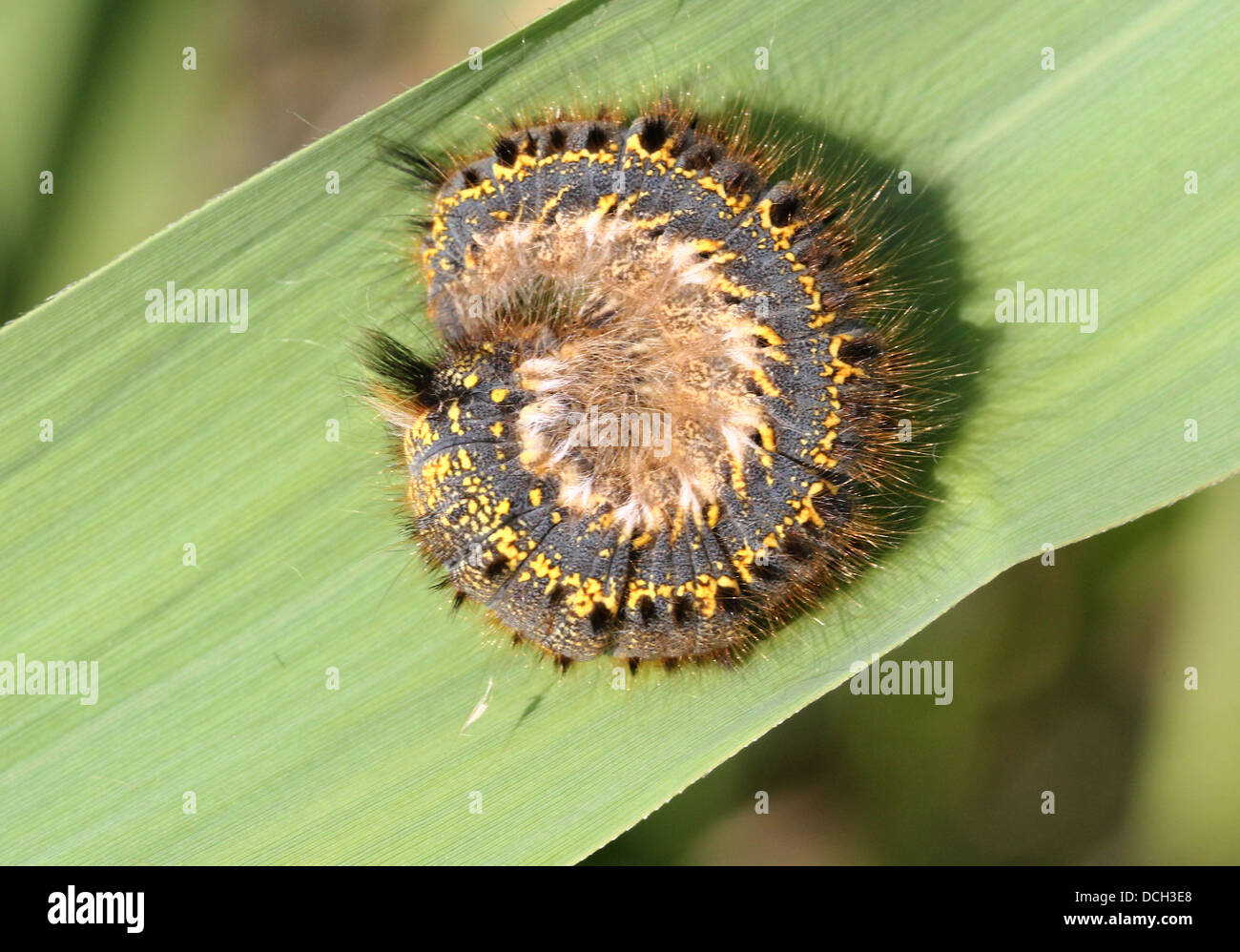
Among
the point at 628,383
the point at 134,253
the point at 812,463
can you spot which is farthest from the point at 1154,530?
the point at 134,253

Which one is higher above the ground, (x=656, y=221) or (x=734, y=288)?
(x=656, y=221)

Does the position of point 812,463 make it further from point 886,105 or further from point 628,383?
point 886,105

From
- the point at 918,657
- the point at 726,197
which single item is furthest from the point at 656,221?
the point at 918,657

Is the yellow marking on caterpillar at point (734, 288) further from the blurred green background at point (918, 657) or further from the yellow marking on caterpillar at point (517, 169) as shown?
the blurred green background at point (918, 657)

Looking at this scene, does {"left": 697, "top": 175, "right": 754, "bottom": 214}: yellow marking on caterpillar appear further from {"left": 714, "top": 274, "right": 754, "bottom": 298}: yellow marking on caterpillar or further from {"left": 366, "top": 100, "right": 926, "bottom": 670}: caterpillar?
{"left": 714, "top": 274, "right": 754, "bottom": 298}: yellow marking on caterpillar

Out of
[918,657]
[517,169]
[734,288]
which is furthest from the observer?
[918,657]

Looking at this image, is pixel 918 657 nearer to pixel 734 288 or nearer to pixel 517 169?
pixel 734 288

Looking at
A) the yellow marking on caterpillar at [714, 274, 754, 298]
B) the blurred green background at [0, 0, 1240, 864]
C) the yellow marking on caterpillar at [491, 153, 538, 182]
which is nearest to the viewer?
the yellow marking on caterpillar at [714, 274, 754, 298]

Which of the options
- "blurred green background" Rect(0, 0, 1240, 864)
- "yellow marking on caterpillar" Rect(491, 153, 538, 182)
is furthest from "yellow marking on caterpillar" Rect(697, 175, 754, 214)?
"blurred green background" Rect(0, 0, 1240, 864)

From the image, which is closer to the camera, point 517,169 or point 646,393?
point 646,393
